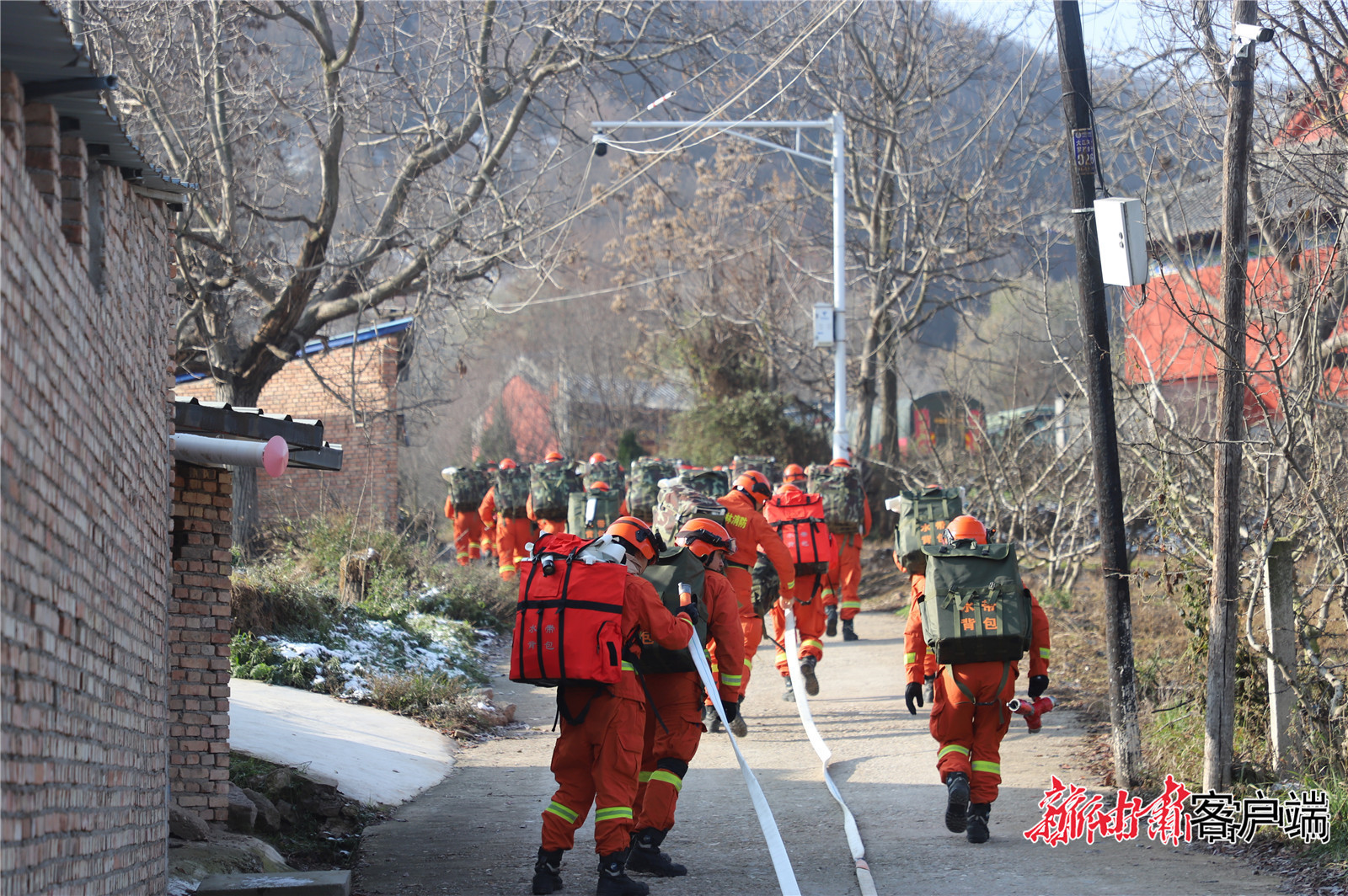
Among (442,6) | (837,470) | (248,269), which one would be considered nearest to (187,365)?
(248,269)

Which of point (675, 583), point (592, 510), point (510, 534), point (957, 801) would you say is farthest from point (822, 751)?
point (510, 534)

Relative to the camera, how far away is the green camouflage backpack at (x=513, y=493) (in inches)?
742

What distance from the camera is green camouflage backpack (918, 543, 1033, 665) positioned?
6.76 metres

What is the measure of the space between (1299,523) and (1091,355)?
5.72ft

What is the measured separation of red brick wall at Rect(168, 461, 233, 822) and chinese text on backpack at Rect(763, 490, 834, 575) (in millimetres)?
5804

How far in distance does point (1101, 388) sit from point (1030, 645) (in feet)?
5.67

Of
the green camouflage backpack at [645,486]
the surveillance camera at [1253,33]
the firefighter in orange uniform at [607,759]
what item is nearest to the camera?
the firefighter in orange uniform at [607,759]

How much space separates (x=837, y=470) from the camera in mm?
14672

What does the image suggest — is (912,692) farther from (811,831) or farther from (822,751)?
(822,751)

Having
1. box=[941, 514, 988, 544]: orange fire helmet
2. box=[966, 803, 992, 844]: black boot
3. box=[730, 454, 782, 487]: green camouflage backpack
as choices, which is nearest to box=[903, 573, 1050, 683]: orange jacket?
box=[941, 514, 988, 544]: orange fire helmet

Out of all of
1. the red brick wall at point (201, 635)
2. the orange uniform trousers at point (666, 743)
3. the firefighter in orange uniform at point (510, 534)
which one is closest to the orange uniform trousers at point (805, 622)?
the orange uniform trousers at point (666, 743)

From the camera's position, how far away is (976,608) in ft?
22.3

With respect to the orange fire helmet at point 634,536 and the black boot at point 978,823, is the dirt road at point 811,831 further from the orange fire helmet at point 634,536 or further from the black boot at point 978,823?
the orange fire helmet at point 634,536

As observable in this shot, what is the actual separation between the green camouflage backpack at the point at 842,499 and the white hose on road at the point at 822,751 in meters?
2.98
